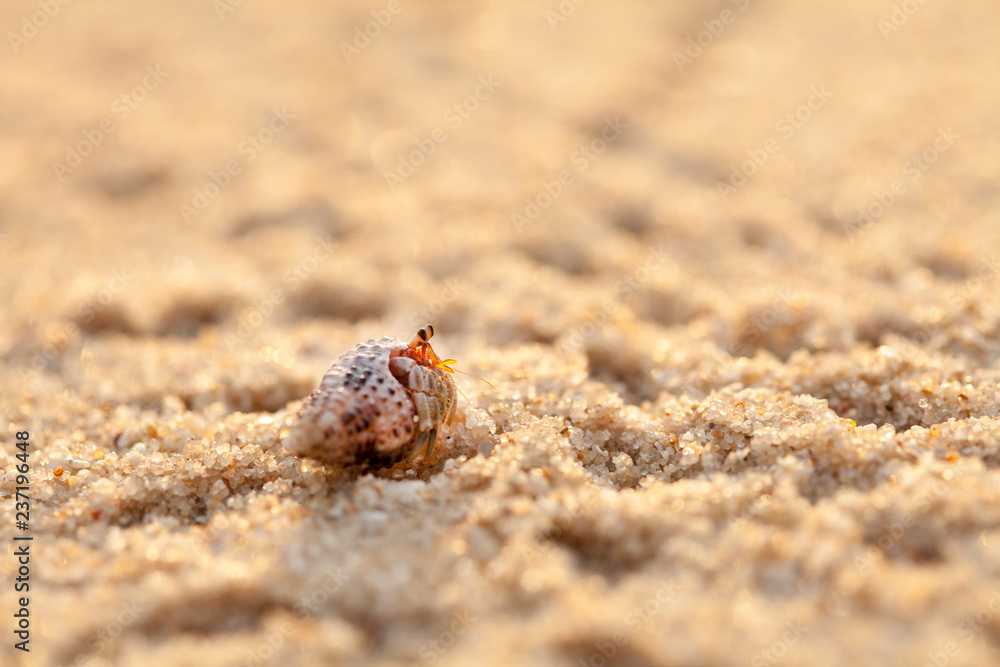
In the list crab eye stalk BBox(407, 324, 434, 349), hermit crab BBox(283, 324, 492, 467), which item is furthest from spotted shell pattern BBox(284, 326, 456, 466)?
crab eye stalk BBox(407, 324, 434, 349)

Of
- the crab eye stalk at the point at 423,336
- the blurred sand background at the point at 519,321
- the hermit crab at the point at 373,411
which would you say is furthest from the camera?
the crab eye stalk at the point at 423,336

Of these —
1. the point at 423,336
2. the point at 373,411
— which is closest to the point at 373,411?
the point at 373,411

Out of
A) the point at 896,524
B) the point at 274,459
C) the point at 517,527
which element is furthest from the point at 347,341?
the point at 896,524

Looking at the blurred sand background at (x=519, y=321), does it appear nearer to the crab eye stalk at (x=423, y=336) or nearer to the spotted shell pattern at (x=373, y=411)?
the spotted shell pattern at (x=373, y=411)

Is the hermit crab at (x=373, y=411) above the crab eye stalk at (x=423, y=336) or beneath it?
beneath

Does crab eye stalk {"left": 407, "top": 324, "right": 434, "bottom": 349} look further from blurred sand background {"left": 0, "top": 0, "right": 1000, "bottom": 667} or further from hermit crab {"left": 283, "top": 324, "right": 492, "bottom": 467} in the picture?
blurred sand background {"left": 0, "top": 0, "right": 1000, "bottom": 667}

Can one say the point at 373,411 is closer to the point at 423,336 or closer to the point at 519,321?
the point at 423,336

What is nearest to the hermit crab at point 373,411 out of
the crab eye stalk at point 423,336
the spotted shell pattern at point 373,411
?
the spotted shell pattern at point 373,411
